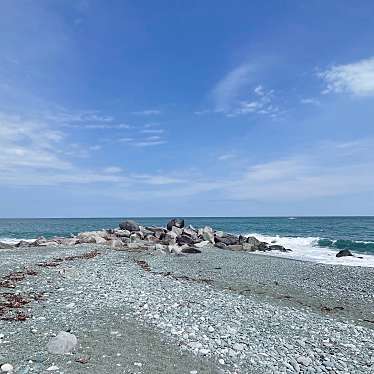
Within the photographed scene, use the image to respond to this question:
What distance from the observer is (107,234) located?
37438 millimetres

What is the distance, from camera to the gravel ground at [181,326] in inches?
296

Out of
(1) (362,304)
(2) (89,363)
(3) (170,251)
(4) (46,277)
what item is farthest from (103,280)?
(3) (170,251)

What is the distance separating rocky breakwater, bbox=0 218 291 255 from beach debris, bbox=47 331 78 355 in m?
21.4

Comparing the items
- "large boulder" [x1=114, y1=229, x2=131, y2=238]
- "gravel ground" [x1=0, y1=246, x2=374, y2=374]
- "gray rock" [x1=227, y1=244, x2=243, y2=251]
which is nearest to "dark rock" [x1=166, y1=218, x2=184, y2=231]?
"large boulder" [x1=114, y1=229, x2=131, y2=238]

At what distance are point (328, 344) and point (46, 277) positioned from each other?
10.3 m

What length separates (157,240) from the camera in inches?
1432

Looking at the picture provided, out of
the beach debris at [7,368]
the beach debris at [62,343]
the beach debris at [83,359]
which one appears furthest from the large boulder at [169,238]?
the beach debris at [7,368]

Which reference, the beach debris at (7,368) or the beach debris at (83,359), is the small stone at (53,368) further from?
the beach debris at (7,368)

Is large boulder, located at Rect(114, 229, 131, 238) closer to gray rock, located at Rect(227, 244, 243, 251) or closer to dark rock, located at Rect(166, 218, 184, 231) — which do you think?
dark rock, located at Rect(166, 218, 184, 231)

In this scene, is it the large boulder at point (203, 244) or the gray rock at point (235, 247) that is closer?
the large boulder at point (203, 244)

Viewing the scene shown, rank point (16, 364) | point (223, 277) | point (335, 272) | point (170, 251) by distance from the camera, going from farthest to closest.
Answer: point (170, 251) → point (335, 272) → point (223, 277) → point (16, 364)

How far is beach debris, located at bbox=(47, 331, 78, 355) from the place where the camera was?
752 centimetres

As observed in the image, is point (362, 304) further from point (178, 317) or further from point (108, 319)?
point (108, 319)

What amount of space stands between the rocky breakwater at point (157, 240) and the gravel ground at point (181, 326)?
14434 mm
